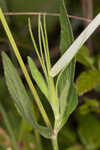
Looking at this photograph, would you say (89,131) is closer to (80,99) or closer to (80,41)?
(80,99)

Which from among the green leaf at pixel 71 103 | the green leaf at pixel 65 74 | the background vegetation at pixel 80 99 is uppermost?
the green leaf at pixel 65 74

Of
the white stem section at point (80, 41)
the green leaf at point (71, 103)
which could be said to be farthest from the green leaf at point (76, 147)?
the white stem section at point (80, 41)

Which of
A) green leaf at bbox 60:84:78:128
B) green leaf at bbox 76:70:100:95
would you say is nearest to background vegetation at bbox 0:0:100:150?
green leaf at bbox 76:70:100:95

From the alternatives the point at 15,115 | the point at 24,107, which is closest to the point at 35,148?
the point at 15,115

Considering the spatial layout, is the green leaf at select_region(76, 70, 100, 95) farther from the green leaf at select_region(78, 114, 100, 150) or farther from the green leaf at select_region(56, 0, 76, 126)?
the green leaf at select_region(78, 114, 100, 150)

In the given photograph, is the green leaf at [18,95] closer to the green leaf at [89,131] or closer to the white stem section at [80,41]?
the white stem section at [80,41]

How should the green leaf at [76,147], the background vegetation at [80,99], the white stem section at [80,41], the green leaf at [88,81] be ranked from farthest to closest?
the green leaf at [76,147] → the background vegetation at [80,99] → the green leaf at [88,81] → the white stem section at [80,41]
